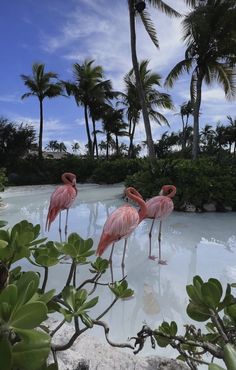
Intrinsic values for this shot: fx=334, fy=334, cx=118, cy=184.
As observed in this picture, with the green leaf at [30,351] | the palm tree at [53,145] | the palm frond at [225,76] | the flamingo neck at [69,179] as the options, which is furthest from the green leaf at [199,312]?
the palm tree at [53,145]

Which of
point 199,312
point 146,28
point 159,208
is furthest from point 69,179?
point 146,28

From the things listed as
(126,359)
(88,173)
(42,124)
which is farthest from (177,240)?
(42,124)

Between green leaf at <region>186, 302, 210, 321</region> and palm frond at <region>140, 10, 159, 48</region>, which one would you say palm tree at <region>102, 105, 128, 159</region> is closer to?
palm frond at <region>140, 10, 159, 48</region>

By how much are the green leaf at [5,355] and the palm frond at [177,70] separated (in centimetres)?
1634

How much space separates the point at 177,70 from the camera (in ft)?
51.3

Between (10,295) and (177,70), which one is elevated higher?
(177,70)

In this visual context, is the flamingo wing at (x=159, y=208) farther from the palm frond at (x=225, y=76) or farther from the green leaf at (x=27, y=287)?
the palm frond at (x=225, y=76)

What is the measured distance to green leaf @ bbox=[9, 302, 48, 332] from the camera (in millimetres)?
550

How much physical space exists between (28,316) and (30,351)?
7 cm

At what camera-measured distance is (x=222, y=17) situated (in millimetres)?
13883

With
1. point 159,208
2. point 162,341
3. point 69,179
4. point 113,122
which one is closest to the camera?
point 162,341

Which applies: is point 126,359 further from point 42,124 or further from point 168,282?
point 42,124

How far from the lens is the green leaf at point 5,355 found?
52 cm

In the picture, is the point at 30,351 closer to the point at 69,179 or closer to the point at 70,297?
the point at 70,297
